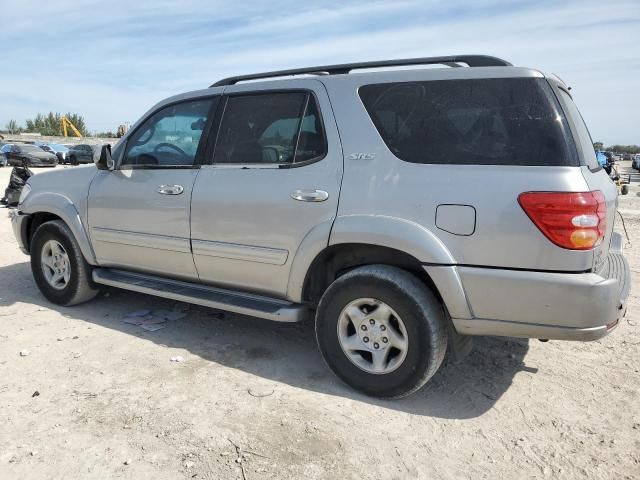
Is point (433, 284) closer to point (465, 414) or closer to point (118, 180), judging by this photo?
point (465, 414)

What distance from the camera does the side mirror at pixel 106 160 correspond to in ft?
14.4

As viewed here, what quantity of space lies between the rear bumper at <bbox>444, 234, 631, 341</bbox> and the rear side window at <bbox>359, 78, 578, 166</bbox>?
0.60m

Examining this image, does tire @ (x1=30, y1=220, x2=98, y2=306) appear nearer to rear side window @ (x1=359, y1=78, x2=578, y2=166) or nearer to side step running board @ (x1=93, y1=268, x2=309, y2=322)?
side step running board @ (x1=93, y1=268, x2=309, y2=322)

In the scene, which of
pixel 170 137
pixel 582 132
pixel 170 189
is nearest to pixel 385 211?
pixel 582 132

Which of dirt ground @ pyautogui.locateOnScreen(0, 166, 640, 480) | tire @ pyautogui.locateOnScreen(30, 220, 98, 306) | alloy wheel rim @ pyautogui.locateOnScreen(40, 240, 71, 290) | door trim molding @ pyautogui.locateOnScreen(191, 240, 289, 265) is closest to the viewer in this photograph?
dirt ground @ pyautogui.locateOnScreen(0, 166, 640, 480)

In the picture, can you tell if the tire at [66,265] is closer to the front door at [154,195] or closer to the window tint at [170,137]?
the front door at [154,195]

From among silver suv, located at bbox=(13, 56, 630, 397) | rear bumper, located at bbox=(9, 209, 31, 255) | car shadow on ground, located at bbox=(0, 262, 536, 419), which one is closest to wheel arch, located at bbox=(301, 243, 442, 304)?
silver suv, located at bbox=(13, 56, 630, 397)

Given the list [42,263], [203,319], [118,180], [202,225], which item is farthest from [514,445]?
[42,263]

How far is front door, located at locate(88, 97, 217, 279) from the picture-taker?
13.0 feet

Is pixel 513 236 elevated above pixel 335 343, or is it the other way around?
pixel 513 236

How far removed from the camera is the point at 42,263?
4.98 metres

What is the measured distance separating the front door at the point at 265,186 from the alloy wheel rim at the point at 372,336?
0.49 m

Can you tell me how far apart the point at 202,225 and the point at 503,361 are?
2394 mm

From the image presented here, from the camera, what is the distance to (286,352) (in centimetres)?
393
